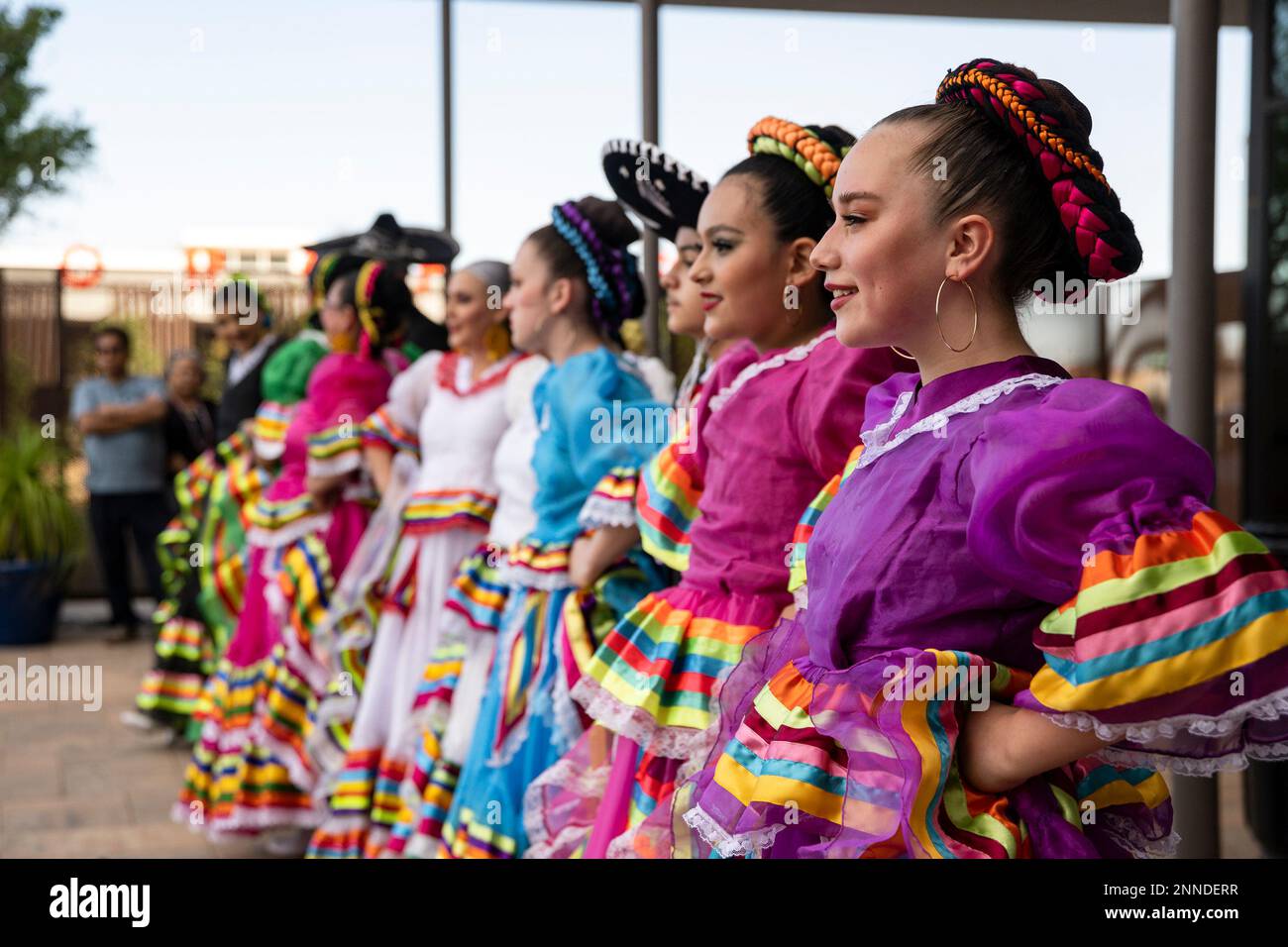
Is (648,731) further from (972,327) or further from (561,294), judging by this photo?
(561,294)

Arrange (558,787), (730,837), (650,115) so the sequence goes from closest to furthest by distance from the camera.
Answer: (730,837), (558,787), (650,115)

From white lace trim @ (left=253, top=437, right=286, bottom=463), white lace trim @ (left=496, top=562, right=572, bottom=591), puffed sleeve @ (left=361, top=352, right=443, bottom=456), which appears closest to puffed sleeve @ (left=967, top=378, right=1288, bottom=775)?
white lace trim @ (left=496, top=562, right=572, bottom=591)

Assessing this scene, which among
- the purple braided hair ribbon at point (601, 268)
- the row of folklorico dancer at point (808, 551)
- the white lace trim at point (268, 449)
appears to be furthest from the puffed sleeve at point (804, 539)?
the white lace trim at point (268, 449)

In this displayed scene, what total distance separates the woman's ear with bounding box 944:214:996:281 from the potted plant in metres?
7.22

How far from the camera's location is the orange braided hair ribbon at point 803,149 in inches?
72.1

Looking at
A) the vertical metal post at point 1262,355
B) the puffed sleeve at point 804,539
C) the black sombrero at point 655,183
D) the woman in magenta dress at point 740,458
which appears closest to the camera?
the puffed sleeve at point 804,539

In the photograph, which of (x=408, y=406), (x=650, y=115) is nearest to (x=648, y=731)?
(x=650, y=115)

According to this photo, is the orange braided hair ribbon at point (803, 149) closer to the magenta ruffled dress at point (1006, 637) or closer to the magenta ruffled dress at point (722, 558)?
the magenta ruffled dress at point (722, 558)

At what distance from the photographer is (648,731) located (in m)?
1.85

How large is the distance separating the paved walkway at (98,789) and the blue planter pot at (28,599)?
0.85 meters

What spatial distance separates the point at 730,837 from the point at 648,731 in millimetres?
536

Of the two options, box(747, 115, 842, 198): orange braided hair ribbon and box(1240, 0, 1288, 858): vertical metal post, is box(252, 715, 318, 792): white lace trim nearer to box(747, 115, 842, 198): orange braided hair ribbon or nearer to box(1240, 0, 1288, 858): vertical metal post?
box(1240, 0, 1288, 858): vertical metal post
